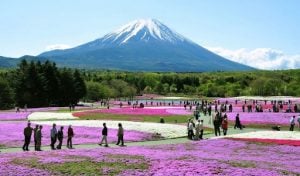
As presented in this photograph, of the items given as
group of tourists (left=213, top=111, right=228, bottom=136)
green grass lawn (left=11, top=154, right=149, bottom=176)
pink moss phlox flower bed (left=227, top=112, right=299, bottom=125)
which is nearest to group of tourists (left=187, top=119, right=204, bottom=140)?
group of tourists (left=213, top=111, right=228, bottom=136)

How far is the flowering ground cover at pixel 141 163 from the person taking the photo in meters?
24.8

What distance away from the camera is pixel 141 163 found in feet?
88.8

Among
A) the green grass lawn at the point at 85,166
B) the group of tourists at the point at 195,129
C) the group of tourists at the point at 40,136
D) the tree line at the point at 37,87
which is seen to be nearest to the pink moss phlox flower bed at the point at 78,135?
the group of tourists at the point at 40,136

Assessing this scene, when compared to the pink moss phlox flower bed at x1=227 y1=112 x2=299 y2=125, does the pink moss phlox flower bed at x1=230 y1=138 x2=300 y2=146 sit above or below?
below

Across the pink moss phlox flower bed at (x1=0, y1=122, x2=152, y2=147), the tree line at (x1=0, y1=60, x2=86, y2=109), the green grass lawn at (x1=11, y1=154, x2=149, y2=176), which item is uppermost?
the tree line at (x1=0, y1=60, x2=86, y2=109)

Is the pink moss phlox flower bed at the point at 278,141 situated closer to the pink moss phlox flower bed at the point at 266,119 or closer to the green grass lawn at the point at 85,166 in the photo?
the green grass lawn at the point at 85,166

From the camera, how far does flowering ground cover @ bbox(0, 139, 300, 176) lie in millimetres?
24781

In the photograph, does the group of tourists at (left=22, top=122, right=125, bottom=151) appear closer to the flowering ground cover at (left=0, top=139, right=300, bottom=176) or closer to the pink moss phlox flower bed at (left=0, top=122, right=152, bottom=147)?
the pink moss phlox flower bed at (left=0, top=122, right=152, bottom=147)

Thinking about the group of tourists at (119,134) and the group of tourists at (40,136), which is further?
the group of tourists at (119,134)

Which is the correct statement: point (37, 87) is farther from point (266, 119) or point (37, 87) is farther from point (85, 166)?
point (85, 166)

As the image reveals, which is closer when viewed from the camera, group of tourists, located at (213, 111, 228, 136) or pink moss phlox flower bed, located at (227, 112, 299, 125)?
group of tourists, located at (213, 111, 228, 136)

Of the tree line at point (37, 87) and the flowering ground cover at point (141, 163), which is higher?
the tree line at point (37, 87)

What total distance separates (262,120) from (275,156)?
31924 millimetres

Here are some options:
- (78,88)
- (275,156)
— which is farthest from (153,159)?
(78,88)
